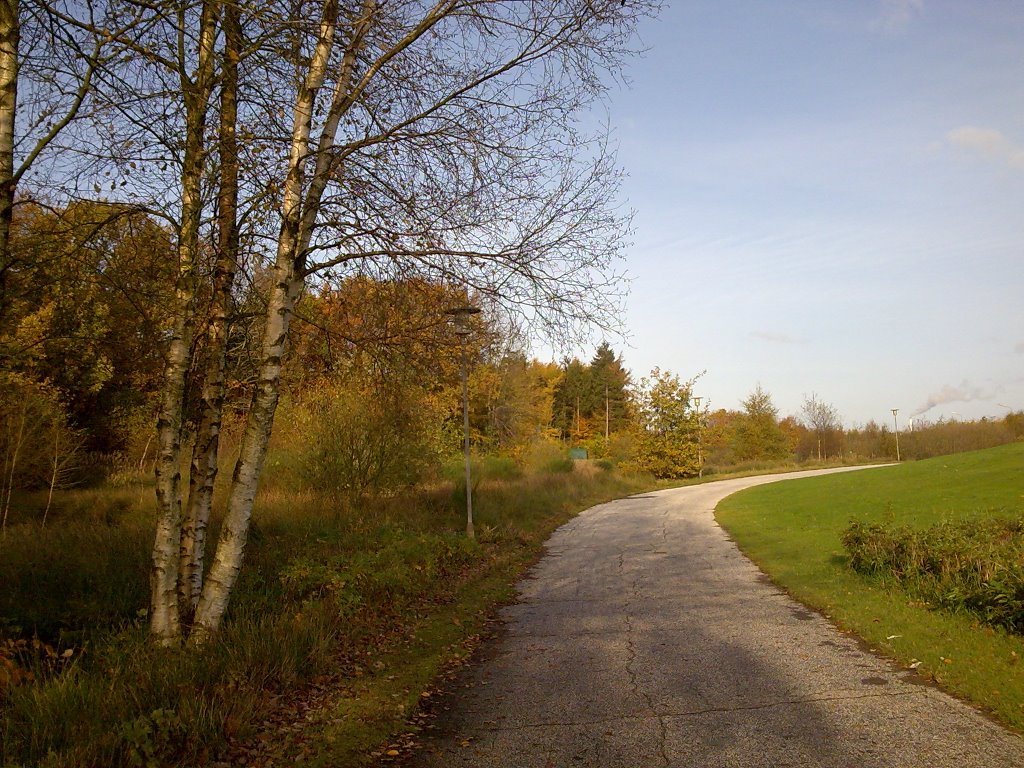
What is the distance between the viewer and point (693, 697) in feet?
20.3

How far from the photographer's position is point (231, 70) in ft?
21.6

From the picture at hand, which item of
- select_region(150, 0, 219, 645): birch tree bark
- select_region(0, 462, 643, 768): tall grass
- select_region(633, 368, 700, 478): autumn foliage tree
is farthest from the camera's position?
select_region(633, 368, 700, 478): autumn foliage tree

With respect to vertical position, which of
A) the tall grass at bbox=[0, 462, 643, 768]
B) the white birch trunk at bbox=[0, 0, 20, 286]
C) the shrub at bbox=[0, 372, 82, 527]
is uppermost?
the white birch trunk at bbox=[0, 0, 20, 286]

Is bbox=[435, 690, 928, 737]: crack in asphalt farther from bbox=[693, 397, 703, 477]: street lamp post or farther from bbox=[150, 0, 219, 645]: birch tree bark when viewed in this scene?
bbox=[693, 397, 703, 477]: street lamp post

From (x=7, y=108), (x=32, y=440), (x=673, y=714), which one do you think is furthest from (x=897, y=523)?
(x=32, y=440)

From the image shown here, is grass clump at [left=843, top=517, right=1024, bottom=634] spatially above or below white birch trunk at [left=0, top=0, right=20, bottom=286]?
below

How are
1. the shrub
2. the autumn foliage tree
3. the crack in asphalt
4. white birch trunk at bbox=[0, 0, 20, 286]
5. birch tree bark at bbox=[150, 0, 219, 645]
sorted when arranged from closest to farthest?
1. white birch trunk at bbox=[0, 0, 20, 286]
2. the crack in asphalt
3. birch tree bark at bbox=[150, 0, 219, 645]
4. the shrub
5. the autumn foliage tree

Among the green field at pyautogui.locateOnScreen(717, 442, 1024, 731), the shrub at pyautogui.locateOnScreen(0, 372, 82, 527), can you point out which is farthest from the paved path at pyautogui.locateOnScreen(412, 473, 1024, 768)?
the shrub at pyautogui.locateOnScreen(0, 372, 82, 527)

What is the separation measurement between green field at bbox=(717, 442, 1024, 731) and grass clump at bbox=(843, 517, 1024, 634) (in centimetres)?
19

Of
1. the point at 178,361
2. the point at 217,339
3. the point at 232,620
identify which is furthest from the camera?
the point at 232,620

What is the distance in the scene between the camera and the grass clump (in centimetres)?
763

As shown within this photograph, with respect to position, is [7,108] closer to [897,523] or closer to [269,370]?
[269,370]

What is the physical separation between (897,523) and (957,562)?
7.89 meters

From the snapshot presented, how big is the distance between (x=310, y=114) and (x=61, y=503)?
18.5 metres
